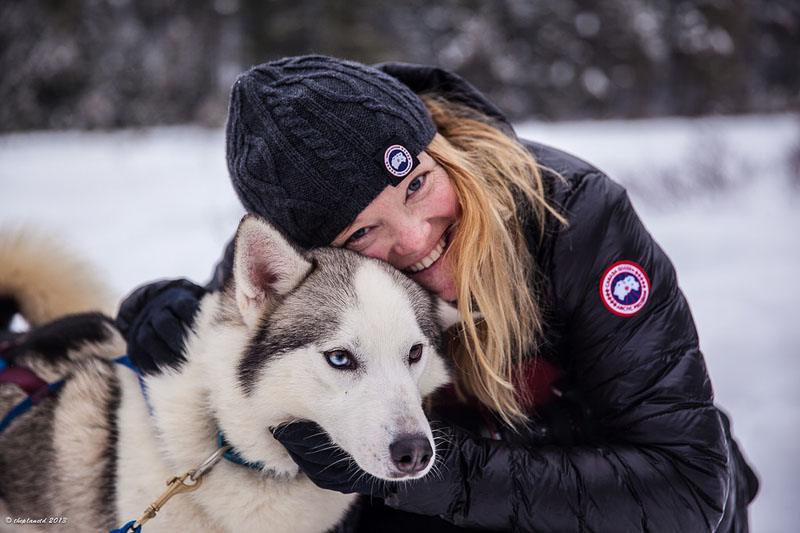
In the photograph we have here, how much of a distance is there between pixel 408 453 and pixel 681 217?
534cm

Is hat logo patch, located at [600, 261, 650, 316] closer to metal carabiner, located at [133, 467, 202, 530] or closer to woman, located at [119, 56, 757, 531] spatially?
woman, located at [119, 56, 757, 531]

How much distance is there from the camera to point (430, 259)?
1.45 meters

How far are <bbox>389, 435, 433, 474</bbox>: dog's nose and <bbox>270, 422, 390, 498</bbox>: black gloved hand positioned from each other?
0.61 ft

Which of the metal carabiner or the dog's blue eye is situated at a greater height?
the dog's blue eye

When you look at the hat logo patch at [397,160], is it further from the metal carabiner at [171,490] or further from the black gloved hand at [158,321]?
the metal carabiner at [171,490]

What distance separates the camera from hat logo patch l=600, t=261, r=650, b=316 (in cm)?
128

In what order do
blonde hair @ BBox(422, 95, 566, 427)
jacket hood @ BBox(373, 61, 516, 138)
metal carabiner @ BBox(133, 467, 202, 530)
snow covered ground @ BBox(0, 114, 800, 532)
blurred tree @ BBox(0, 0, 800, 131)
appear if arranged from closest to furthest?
metal carabiner @ BBox(133, 467, 202, 530)
blonde hair @ BBox(422, 95, 566, 427)
jacket hood @ BBox(373, 61, 516, 138)
snow covered ground @ BBox(0, 114, 800, 532)
blurred tree @ BBox(0, 0, 800, 131)

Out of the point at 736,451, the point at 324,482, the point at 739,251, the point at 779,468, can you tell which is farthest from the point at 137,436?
the point at 739,251

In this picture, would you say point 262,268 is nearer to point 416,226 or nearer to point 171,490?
point 416,226

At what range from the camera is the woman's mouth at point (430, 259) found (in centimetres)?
145

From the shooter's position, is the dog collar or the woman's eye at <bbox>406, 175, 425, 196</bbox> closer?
the dog collar

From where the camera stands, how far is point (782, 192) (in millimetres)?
5680

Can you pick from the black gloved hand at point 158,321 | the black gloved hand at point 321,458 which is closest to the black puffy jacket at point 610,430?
the black gloved hand at point 321,458

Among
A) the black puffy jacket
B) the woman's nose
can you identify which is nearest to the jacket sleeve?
the black puffy jacket
